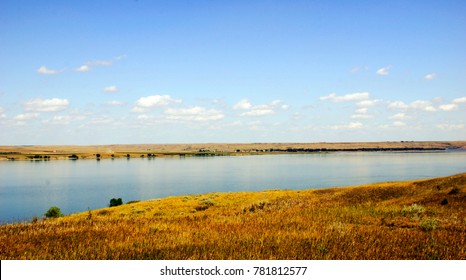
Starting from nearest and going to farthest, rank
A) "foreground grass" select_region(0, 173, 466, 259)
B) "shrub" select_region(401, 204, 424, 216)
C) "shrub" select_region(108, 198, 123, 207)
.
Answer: "foreground grass" select_region(0, 173, 466, 259)
"shrub" select_region(401, 204, 424, 216)
"shrub" select_region(108, 198, 123, 207)

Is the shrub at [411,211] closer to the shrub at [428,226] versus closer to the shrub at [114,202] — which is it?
the shrub at [428,226]

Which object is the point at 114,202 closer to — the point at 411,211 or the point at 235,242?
the point at 411,211

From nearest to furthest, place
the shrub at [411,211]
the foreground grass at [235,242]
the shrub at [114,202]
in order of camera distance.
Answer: the foreground grass at [235,242] → the shrub at [411,211] → the shrub at [114,202]

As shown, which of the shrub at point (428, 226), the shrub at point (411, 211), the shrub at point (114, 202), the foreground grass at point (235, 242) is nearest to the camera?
the foreground grass at point (235, 242)

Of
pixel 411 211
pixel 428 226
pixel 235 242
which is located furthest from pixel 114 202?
pixel 235 242

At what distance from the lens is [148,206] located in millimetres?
43719

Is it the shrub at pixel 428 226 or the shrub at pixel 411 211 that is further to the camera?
the shrub at pixel 411 211

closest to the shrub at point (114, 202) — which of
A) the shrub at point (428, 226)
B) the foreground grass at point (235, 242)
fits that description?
the foreground grass at point (235, 242)

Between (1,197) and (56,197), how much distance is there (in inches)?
553

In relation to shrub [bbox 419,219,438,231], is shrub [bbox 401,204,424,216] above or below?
below

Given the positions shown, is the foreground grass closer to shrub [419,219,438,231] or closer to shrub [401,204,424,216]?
shrub [419,219,438,231]

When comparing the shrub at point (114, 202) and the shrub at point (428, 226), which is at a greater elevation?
the shrub at point (428, 226)

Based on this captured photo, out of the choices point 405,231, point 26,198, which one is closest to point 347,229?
point 405,231

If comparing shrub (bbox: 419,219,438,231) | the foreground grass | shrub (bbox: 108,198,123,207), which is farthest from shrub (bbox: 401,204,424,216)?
shrub (bbox: 108,198,123,207)
